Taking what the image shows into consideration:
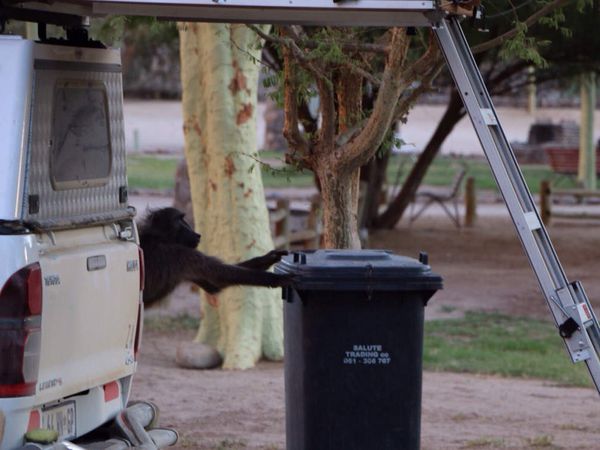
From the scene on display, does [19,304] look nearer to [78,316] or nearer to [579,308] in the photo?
[78,316]

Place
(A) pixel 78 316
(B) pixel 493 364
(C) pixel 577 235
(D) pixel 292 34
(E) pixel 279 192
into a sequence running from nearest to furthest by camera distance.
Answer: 1. (A) pixel 78 316
2. (D) pixel 292 34
3. (B) pixel 493 364
4. (C) pixel 577 235
5. (E) pixel 279 192

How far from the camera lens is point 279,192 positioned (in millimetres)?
28250

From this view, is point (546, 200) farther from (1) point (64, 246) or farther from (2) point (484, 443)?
(1) point (64, 246)

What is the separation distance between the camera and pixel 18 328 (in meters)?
5.10

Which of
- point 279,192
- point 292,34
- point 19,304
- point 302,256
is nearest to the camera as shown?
→ point 19,304

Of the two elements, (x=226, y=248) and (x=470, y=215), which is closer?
(x=226, y=248)

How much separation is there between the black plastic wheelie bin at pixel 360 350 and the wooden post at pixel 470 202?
1754 centimetres

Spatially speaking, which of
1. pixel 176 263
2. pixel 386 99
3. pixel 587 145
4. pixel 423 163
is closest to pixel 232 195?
pixel 176 263

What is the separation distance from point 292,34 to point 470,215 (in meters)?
16.9

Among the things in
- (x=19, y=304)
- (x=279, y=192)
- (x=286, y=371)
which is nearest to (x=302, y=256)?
(x=286, y=371)

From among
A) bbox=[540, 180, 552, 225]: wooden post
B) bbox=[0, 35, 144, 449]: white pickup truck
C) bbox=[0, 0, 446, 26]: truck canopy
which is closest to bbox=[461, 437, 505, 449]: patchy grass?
bbox=[0, 35, 144, 449]: white pickup truck

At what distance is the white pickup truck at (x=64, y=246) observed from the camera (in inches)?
203

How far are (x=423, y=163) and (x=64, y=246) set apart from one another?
1632 cm

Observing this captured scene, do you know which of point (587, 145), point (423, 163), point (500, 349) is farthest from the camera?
point (587, 145)
